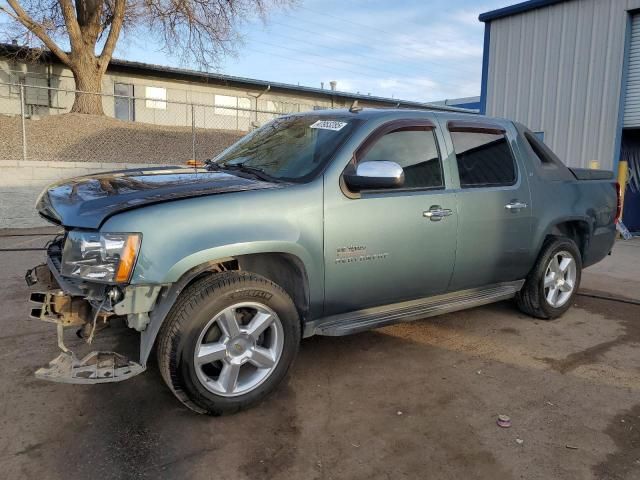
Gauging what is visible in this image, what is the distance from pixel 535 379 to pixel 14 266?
6.46 m

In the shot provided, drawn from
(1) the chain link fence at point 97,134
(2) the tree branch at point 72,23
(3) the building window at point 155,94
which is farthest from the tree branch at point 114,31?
(3) the building window at point 155,94

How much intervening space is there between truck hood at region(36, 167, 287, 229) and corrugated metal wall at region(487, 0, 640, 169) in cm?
1213

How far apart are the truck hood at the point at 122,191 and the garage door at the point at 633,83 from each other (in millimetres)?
12066

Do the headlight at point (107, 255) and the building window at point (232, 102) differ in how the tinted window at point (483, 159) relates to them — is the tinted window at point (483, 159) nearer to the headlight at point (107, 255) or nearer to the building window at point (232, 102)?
the headlight at point (107, 255)

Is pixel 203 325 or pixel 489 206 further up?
pixel 489 206

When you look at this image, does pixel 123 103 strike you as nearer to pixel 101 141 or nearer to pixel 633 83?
pixel 101 141

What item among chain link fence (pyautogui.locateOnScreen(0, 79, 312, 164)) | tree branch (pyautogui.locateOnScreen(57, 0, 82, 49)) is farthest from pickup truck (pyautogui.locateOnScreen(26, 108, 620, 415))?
tree branch (pyautogui.locateOnScreen(57, 0, 82, 49))

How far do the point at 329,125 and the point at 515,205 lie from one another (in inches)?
71.4

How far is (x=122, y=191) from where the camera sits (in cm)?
314

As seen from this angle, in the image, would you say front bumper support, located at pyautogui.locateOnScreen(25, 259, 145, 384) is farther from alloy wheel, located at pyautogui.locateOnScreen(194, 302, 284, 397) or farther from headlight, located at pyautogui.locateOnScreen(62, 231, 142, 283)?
Result: alloy wheel, located at pyautogui.locateOnScreen(194, 302, 284, 397)

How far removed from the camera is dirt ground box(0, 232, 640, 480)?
8.77 ft

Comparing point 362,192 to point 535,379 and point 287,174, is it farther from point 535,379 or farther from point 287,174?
point 535,379

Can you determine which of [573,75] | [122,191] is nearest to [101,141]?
[573,75]

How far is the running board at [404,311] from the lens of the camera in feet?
11.6
